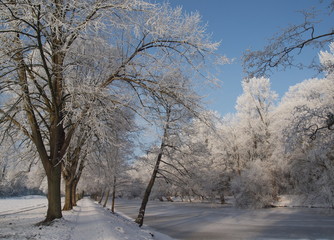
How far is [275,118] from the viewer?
3209 centimetres

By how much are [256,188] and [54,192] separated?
2379cm

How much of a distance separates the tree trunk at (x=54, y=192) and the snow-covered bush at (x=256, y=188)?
23.1 m

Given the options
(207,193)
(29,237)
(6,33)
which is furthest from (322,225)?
(207,193)

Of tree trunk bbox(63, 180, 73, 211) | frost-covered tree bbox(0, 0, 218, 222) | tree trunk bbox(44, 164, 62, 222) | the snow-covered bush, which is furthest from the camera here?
the snow-covered bush

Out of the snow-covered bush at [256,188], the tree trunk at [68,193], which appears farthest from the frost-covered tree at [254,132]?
the tree trunk at [68,193]

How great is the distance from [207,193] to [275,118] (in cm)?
1260

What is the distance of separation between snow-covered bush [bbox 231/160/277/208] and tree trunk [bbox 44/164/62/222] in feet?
75.7

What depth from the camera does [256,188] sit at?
28.3m

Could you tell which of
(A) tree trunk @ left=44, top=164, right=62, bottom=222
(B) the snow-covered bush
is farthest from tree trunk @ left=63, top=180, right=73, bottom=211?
(B) the snow-covered bush

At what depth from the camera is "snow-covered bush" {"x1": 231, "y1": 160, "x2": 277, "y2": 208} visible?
2814 centimetres

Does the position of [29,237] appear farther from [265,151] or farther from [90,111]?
[265,151]

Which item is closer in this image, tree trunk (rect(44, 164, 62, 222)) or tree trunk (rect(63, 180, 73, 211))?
tree trunk (rect(44, 164, 62, 222))

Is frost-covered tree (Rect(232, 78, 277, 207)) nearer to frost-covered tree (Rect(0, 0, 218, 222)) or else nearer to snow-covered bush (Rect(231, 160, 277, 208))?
snow-covered bush (Rect(231, 160, 277, 208))

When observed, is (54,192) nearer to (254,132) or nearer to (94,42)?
(94,42)
